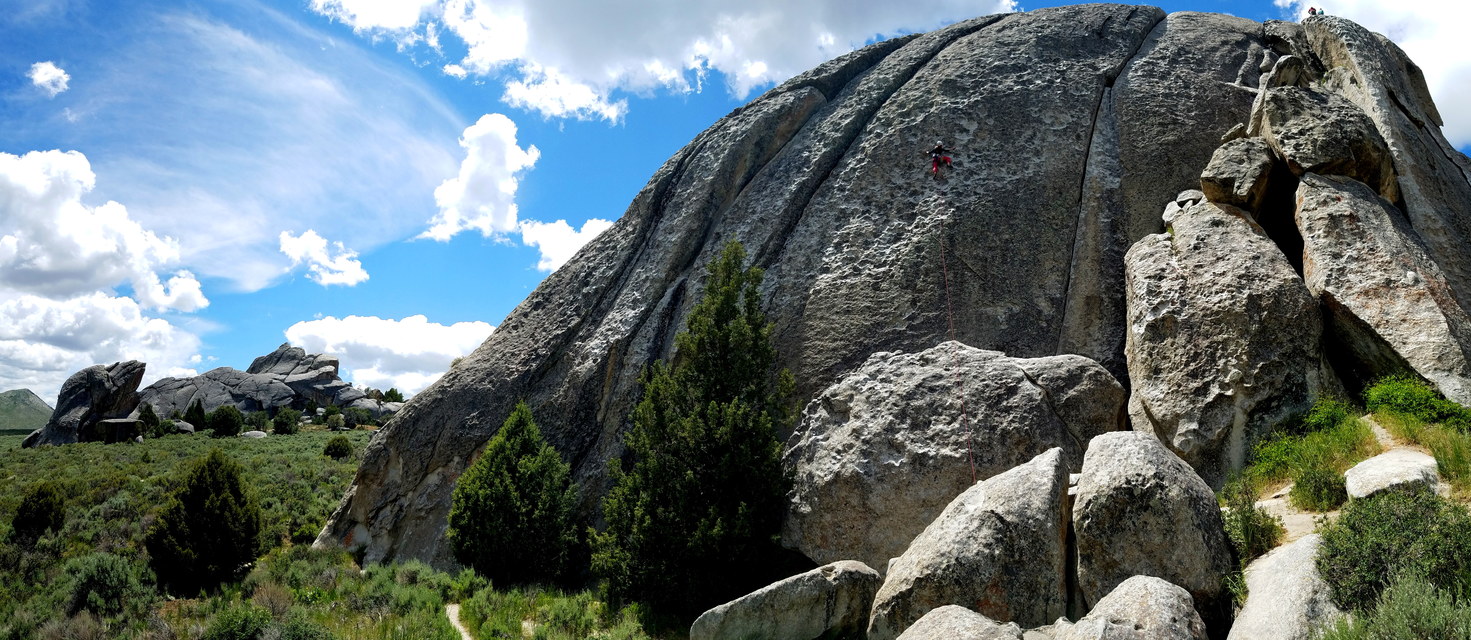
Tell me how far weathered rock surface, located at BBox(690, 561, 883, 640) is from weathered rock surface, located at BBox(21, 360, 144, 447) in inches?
2257

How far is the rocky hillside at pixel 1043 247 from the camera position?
13.4 metres

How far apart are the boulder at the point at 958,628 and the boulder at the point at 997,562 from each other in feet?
3.29

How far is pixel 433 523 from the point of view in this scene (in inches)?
779

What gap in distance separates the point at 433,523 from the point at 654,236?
9287 mm

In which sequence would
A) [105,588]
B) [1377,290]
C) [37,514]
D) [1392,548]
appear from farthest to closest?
1. [37,514]
2. [105,588]
3. [1377,290]
4. [1392,548]

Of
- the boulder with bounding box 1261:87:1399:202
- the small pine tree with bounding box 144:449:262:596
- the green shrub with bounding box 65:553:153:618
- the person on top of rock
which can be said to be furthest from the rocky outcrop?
the boulder with bounding box 1261:87:1399:202

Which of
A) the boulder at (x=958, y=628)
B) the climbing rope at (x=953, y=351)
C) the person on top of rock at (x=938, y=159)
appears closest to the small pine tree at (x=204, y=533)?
the climbing rope at (x=953, y=351)

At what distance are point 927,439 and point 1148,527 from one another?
195 inches

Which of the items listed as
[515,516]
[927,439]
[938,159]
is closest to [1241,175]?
[938,159]

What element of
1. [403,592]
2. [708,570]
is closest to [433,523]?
[403,592]

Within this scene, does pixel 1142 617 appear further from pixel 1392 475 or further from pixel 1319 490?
pixel 1319 490

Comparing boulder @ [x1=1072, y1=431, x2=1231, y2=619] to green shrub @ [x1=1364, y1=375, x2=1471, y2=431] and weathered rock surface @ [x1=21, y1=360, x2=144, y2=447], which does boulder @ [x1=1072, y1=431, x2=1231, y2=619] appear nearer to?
green shrub @ [x1=1364, y1=375, x2=1471, y2=431]

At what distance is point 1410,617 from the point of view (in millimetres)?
6656

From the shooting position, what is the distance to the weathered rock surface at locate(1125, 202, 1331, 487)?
12836mm
